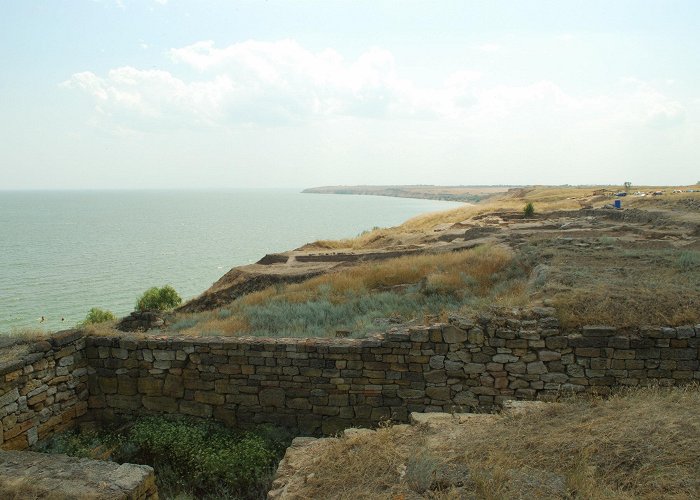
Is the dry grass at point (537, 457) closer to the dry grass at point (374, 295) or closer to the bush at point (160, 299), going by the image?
the dry grass at point (374, 295)

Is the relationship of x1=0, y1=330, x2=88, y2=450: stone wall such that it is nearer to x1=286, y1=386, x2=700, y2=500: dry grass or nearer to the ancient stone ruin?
the ancient stone ruin

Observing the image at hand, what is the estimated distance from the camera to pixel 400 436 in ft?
18.3

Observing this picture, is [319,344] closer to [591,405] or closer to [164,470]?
[164,470]

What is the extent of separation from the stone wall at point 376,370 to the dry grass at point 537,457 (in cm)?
155

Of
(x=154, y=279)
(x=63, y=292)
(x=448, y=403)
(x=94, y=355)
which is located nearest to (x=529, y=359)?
(x=448, y=403)

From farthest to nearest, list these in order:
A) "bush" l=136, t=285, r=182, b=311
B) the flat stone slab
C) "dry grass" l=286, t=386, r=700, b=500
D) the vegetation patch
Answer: "bush" l=136, t=285, r=182, b=311 < the vegetation patch < the flat stone slab < "dry grass" l=286, t=386, r=700, b=500

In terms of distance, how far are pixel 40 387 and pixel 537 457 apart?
723 cm

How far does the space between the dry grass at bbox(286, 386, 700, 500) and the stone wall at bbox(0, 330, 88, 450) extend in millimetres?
4727

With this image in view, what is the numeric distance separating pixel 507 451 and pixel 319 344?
12.1 ft

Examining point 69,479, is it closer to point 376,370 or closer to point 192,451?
point 192,451

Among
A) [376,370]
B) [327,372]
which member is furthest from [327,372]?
[376,370]

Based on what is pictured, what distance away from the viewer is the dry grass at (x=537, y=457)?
4109 millimetres

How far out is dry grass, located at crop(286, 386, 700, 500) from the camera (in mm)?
4109

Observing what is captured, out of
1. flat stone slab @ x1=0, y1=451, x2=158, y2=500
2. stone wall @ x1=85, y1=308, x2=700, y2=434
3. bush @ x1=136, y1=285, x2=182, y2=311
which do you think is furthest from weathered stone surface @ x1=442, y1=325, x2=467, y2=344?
bush @ x1=136, y1=285, x2=182, y2=311
